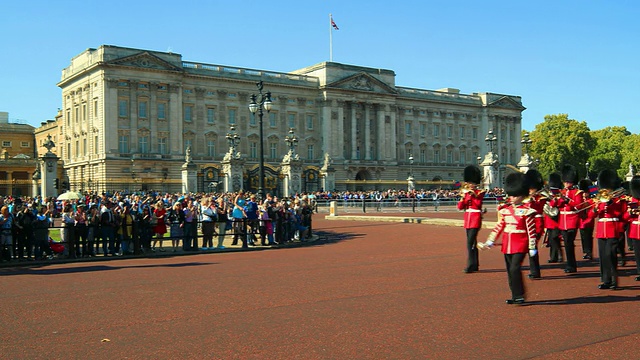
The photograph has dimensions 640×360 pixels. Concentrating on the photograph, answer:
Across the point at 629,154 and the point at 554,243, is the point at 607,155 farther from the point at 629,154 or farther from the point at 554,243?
the point at 554,243

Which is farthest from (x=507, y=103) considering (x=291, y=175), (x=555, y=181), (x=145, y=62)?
(x=555, y=181)

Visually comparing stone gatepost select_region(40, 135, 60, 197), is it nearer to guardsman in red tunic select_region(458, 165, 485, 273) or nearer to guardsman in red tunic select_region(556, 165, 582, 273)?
guardsman in red tunic select_region(458, 165, 485, 273)

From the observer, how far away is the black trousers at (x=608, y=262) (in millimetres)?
11288

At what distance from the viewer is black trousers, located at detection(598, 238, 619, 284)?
1129 centimetres

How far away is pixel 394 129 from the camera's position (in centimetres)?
9212

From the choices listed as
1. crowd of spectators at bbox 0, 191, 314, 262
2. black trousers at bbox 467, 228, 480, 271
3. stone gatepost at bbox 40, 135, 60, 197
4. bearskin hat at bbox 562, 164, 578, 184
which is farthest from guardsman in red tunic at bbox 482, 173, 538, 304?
stone gatepost at bbox 40, 135, 60, 197

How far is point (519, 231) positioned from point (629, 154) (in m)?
106

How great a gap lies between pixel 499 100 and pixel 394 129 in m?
22.9

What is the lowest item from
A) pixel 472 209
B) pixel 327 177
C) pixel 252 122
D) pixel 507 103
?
pixel 472 209

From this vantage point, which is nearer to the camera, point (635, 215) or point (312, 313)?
point (312, 313)

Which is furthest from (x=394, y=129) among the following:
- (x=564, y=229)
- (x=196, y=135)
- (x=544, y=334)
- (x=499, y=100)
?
(x=544, y=334)

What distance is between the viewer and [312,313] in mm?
9539

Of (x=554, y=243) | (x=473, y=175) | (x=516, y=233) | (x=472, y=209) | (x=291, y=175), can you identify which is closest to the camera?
(x=516, y=233)

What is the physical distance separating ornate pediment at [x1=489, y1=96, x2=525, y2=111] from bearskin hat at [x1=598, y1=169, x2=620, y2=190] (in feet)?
311
